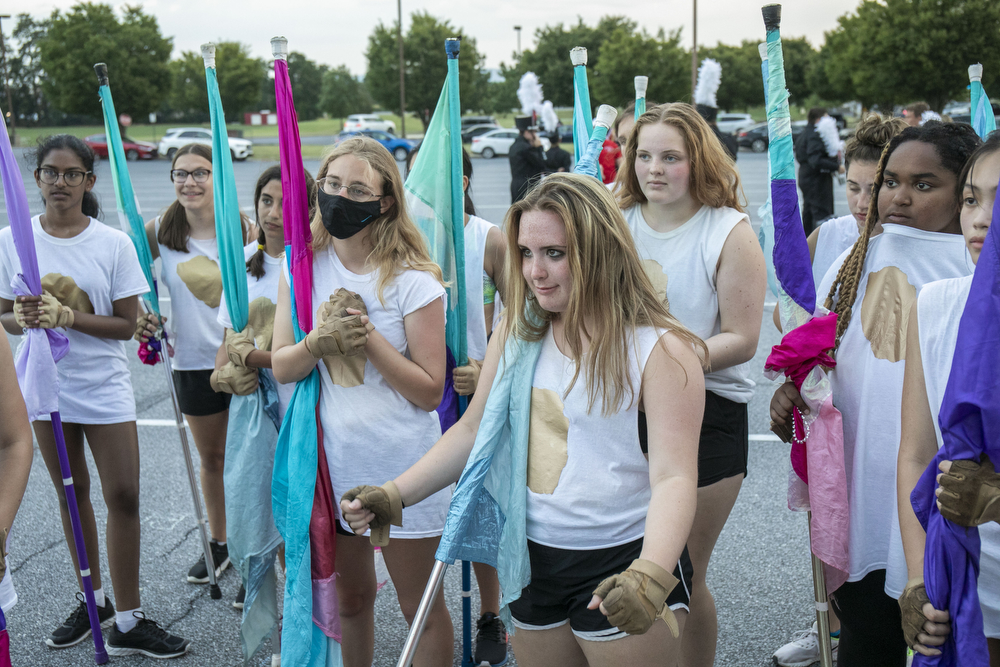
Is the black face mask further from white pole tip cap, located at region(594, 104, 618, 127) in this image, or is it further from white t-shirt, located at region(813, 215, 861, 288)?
white t-shirt, located at region(813, 215, 861, 288)

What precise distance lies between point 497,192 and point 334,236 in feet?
55.3

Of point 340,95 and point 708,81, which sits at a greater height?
point 340,95

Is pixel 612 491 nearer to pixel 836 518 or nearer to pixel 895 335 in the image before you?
pixel 836 518

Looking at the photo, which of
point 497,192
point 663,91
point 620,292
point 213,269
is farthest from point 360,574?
point 663,91

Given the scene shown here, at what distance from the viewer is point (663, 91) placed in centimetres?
4056

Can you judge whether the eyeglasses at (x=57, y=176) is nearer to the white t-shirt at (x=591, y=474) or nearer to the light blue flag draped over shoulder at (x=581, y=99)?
the light blue flag draped over shoulder at (x=581, y=99)

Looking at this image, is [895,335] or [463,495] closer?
[463,495]

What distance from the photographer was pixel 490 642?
326cm

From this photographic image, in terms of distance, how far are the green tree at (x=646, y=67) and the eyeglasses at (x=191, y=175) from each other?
37.4m

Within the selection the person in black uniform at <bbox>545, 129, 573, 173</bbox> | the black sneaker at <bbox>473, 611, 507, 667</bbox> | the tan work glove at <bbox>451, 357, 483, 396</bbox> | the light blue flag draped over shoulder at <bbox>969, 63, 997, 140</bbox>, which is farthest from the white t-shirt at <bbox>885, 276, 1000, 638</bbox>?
the person in black uniform at <bbox>545, 129, 573, 173</bbox>

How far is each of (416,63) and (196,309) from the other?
42814mm

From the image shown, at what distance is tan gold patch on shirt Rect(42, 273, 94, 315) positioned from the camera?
129 inches

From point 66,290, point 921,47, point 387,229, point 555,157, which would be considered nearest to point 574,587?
point 387,229

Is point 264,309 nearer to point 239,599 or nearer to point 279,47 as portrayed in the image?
point 279,47
